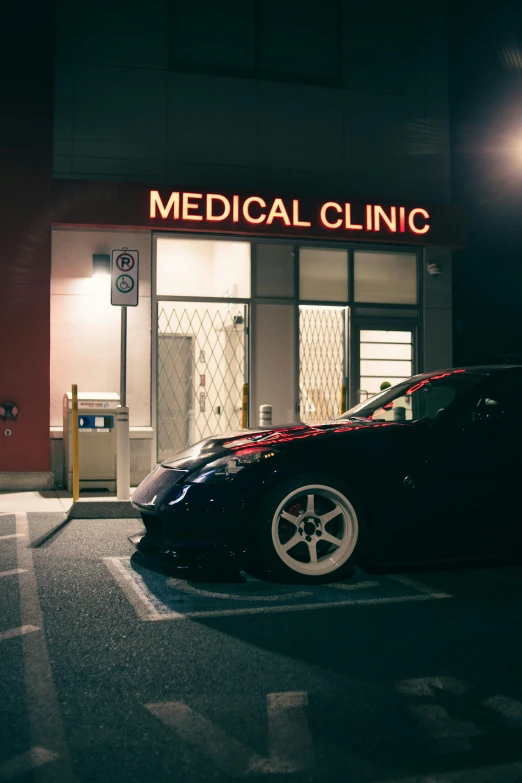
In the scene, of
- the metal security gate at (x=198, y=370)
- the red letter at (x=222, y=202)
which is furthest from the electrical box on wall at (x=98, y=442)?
the red letter at (x=222, y=202)

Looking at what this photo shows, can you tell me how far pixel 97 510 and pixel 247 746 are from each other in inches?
232

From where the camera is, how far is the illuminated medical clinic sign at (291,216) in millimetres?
11977

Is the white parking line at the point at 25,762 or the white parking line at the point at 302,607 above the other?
the white parking line at the point at 302,607

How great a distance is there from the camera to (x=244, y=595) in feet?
16.8

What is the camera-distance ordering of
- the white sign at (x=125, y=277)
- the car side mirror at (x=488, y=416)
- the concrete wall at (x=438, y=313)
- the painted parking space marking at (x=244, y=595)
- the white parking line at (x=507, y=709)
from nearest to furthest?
1. the white parking line at (x=507, y=709)
2. the painted parking space marking at (x=244, y=595)
3. the car side mirror at (x=488, y=416)
4. the white sign at (x=125, y=277)
5. the concrete wall at (x=438, y=313)

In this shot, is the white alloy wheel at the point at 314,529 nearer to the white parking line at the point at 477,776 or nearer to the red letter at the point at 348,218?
the white parking line at the point at 477,776

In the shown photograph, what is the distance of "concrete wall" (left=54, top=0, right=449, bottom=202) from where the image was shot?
12148 mm

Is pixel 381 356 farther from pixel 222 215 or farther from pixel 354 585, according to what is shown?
pixel 354 585

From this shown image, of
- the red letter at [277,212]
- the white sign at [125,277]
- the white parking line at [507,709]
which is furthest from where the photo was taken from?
the red letter at [277,212]

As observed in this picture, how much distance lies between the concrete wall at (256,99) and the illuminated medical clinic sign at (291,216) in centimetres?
54

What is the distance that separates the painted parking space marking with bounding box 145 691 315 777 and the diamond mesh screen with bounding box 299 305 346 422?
978cm

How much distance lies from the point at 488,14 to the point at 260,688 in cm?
1903

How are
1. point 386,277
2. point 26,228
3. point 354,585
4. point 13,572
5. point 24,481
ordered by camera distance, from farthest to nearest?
point 386,277, point 26,228, point 24,481, point 13,572, point 354,585

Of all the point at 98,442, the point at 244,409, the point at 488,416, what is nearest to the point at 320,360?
the point at 244,409
